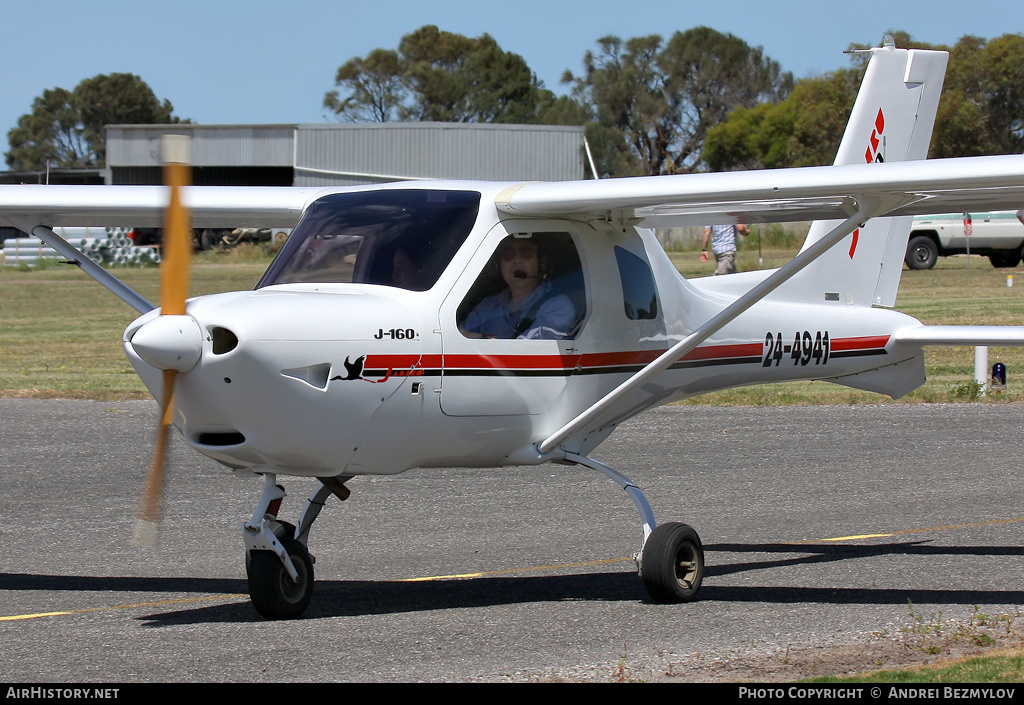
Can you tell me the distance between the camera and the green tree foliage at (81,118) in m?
111

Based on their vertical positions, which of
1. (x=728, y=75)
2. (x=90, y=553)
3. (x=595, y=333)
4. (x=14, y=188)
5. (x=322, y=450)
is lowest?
(x=90, y=553)

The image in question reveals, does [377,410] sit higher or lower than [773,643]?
higher

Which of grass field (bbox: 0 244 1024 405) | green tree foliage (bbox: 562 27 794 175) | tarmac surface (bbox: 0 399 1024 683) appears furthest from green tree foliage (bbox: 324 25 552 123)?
tarmac surface (bbox: 0 399 1024 683)

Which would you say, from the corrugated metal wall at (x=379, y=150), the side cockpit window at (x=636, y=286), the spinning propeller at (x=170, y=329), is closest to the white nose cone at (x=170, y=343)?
the spinning propeller at (x=170, y=329)

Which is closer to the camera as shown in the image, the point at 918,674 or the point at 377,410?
the point at 918,674

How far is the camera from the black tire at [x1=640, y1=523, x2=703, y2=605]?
263 inches

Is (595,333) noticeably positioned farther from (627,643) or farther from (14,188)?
(14,188)

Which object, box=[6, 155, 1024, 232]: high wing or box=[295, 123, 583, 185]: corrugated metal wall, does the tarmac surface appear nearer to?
box=[6, 155, 1024, 232]: high wing

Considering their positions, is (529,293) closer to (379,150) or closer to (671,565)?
(671,565)

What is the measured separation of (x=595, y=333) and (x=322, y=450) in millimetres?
1885

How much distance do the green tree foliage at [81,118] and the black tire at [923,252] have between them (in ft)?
282

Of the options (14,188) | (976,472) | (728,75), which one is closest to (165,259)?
(14,188)

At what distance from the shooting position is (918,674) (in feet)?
16.7

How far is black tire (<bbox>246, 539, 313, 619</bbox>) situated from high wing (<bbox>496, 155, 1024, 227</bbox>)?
2.20 m
